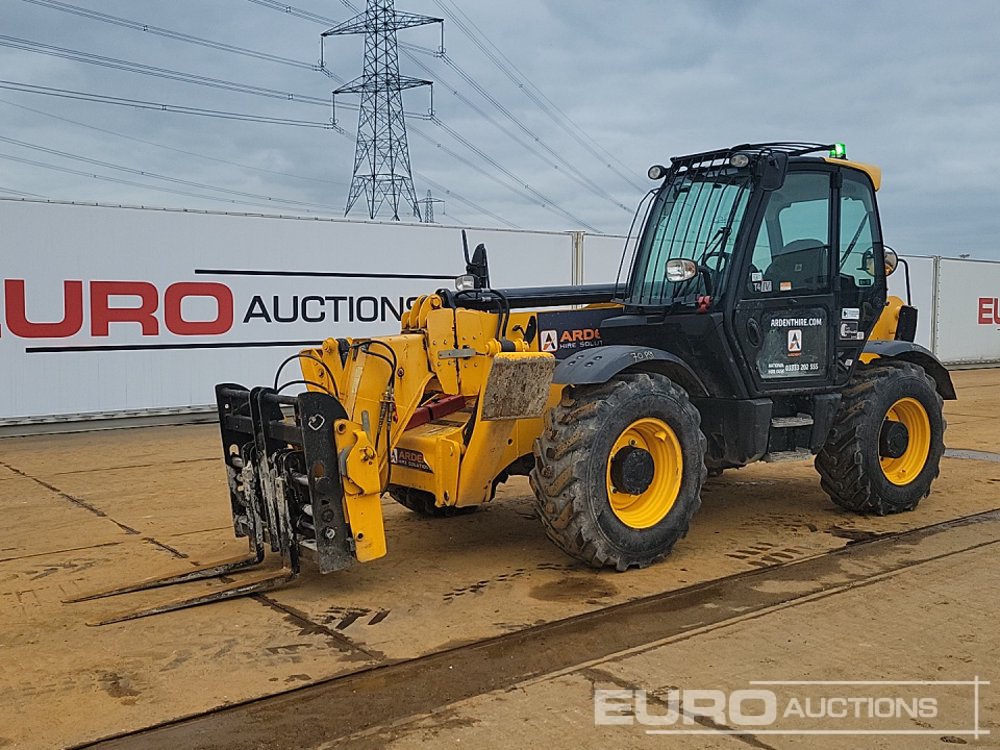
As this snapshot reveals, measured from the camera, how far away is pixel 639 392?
18.4 feet

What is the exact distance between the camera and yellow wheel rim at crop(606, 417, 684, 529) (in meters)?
5.75

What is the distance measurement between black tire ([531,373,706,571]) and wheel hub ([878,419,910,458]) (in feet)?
6.43

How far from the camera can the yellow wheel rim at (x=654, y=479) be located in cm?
575

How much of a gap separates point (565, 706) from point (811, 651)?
1275 mm

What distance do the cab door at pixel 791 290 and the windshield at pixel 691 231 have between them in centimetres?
17

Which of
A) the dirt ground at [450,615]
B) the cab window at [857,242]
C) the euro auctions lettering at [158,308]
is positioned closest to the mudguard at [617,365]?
the dirt ground at [450,615]

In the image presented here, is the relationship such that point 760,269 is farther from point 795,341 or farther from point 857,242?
point 857,242

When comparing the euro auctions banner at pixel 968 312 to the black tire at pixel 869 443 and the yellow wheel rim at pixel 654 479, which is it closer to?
the black tire at pixel 869 443

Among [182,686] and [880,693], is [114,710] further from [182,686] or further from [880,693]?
[880,693]

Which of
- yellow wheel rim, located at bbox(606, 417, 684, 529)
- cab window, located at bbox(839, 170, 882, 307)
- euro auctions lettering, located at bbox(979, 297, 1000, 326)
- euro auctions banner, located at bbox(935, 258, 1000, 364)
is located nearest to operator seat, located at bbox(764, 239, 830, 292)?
cab window, located at bbox(839, 170, 882, 307)

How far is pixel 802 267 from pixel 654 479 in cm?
189

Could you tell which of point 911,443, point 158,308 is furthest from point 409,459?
point 158,308

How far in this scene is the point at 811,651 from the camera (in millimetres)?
4391

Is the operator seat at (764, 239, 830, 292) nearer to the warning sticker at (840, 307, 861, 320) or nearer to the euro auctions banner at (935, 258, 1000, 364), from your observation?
the warning sticker at (840, 307, 861, 320)
